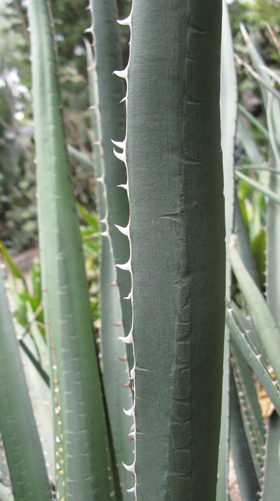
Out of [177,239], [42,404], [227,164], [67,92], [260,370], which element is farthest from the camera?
[67,92]

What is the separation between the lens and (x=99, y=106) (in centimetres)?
45

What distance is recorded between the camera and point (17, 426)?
1.45 ft

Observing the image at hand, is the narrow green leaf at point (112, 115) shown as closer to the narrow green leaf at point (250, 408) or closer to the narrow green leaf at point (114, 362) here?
the narrow green leaf at point (114, 362)

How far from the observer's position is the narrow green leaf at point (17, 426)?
438 millimetres

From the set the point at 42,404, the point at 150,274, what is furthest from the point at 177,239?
the point at 42,404

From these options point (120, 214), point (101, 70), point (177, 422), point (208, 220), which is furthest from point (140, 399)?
point (101, 70)

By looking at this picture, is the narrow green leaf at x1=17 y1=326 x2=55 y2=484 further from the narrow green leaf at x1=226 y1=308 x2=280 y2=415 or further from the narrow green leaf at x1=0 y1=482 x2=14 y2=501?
the narrow green leaf at x1=226 y1=308 x2=280 y2=415

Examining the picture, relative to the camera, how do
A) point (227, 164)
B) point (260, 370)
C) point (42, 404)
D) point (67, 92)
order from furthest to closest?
1. point (67, 92)
2. point (42, 404)
3. point (227, 164)
4. point (260, 370)

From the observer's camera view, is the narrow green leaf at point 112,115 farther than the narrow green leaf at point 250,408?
No

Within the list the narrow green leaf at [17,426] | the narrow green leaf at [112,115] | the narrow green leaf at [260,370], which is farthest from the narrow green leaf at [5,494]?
the narrow green leaf at [260,370]

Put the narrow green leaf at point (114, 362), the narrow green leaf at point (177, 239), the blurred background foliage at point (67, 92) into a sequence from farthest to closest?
1. the blurred background foliage at point (67, 92)
2. the narrow green leaf at point (114, 362)
3. the narrow green leaf at point (177, 239)

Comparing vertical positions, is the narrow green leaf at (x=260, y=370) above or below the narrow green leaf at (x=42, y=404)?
above

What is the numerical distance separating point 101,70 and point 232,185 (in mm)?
210

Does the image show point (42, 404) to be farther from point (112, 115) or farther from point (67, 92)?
point (67, 92)
